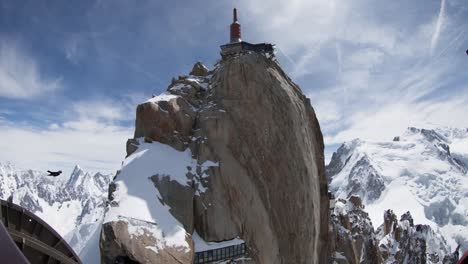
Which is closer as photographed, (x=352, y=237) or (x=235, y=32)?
(x=235, y=32)

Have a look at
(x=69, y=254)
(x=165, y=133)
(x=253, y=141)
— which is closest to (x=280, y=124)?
(x=253, y=141)

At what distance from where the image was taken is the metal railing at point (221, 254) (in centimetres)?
3438

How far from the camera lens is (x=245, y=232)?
1522 inches

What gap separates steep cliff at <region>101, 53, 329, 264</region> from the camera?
34.2 meters

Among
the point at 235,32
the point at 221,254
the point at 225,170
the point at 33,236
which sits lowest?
the point at 221,254

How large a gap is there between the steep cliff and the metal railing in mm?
1088

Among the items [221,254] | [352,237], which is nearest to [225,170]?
[221,254]

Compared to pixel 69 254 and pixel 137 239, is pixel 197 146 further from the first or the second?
pixel 69 254

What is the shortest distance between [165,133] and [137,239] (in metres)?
16.0

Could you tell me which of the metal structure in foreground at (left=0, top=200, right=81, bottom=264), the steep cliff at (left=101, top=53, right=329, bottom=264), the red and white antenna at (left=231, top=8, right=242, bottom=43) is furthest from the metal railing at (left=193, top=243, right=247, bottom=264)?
the red and white antenna at (left=231, top=8, right=242, bottom=43)

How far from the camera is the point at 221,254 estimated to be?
3572cm

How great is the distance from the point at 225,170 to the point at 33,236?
90.0ft

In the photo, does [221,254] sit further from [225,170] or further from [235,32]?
[235,32]

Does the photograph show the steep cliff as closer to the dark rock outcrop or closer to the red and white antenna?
the red and white antenna
